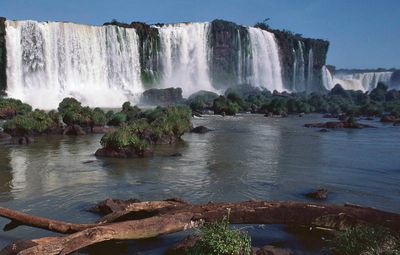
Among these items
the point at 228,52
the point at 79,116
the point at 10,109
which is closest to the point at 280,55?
the point at 228,52

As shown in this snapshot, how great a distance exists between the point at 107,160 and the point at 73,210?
770cm

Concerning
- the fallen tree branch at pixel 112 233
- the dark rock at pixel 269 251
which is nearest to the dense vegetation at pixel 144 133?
the fallen tree branch at pixel 112 233

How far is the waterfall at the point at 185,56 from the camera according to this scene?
76.8 m

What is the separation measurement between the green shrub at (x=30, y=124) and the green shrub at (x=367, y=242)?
23050 millimetres

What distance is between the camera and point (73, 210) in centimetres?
1091

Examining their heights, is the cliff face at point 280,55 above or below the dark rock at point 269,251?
above

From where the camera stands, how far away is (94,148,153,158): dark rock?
19172 mm

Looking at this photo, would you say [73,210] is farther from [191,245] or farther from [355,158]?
[355,158]

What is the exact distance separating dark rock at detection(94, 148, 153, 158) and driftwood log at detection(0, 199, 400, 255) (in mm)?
10324

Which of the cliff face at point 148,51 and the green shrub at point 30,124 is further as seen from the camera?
the cliff face at point 148,51

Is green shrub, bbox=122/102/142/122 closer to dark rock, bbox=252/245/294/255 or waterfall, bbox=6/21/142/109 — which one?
waterfall, bbox=6/21/142/109

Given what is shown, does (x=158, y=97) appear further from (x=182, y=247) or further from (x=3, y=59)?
(x=182, y=247)

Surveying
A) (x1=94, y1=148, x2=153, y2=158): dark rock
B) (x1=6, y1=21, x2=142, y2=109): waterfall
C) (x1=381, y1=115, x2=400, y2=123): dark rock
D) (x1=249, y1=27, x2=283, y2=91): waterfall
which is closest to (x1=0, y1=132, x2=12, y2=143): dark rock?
(x1=94, y1=148, x2=153, y2=158): dark rock

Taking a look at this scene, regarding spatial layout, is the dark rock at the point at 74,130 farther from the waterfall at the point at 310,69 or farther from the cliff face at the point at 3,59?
the waterfall at the point at 310,69
